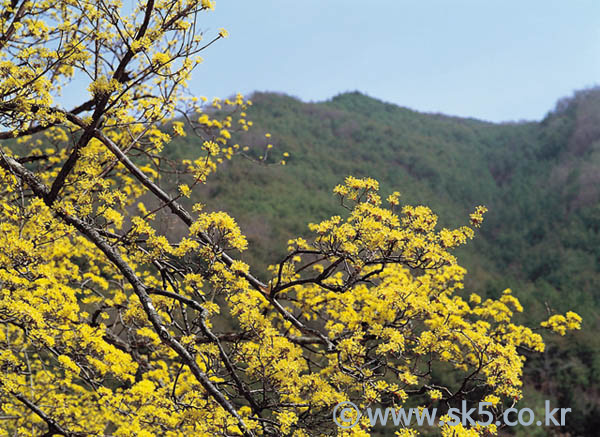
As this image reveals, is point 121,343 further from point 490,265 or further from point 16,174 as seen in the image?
point 490,265

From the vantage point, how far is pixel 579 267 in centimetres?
1712

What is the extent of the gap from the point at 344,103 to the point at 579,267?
2399 cm

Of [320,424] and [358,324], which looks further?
[358,324]

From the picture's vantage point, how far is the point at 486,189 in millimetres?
24906

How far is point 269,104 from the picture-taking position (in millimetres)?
30281

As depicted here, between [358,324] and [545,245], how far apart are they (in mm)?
18602

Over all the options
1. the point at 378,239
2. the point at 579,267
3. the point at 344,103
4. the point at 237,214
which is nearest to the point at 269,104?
the point at 344,103

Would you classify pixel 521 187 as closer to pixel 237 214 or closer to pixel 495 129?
pixel 495 129

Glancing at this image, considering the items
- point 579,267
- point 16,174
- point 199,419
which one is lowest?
point 199,419

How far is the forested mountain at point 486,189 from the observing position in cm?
1210

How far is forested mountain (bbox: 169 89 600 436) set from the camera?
12100mm

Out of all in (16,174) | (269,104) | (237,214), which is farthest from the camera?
(269,104)

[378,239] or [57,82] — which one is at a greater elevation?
[57,82]

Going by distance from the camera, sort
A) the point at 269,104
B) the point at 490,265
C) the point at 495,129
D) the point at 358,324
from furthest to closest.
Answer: the point at 495,129
the point at 269,104
the point at 490,265
the point at 358,324
